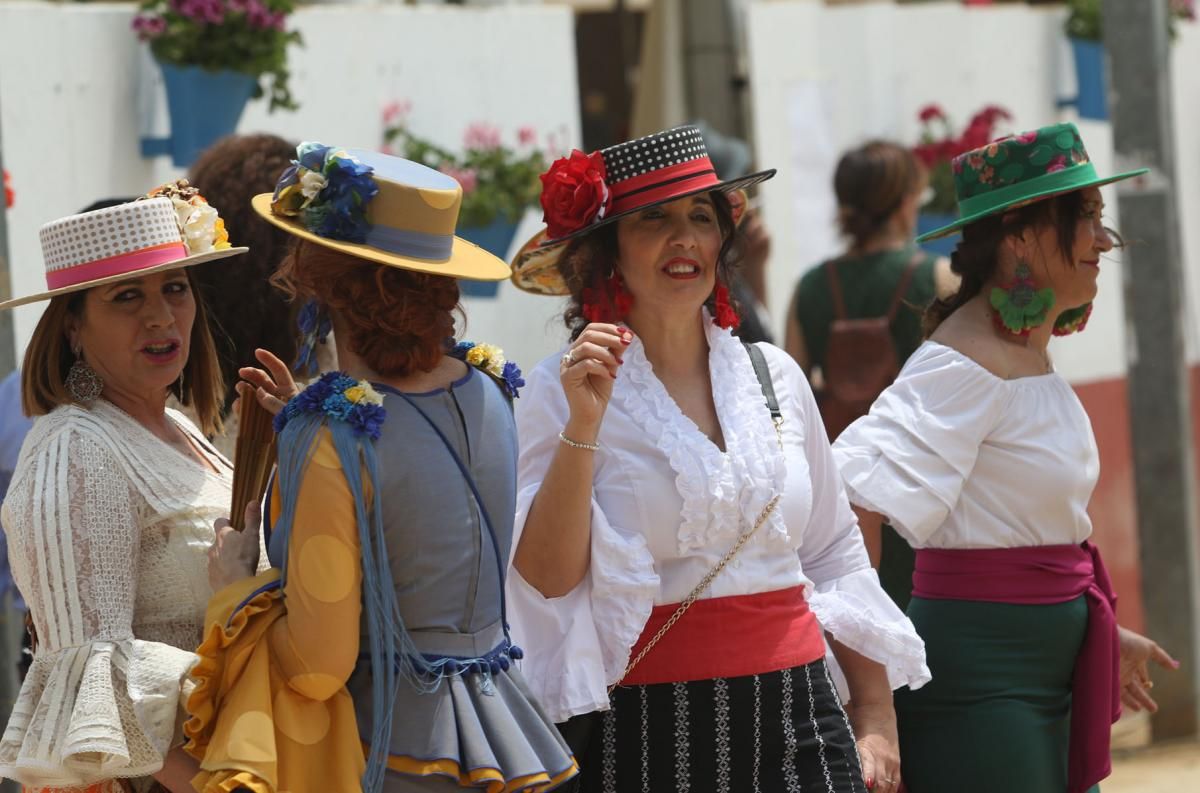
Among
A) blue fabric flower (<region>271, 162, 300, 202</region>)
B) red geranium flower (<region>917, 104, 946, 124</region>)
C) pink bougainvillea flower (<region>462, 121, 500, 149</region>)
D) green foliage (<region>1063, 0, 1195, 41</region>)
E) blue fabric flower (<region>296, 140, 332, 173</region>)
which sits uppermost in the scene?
green foliage (<region>1063, 0, 1195, 41</region>)

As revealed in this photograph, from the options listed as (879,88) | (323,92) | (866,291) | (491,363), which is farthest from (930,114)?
(491,363)

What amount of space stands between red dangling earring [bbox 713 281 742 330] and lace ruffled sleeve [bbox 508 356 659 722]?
0.40m

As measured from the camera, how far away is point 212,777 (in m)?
2.64

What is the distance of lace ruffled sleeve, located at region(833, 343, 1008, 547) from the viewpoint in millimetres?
3861

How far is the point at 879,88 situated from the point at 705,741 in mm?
6075

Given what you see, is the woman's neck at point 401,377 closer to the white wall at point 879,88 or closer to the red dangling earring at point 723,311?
the red dangling earring at point 723,311

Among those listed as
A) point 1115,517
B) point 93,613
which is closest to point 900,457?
point 93,613

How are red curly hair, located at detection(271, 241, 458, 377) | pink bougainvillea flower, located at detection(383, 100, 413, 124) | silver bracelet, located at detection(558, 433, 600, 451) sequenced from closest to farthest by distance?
red curly hair, located at detection(271, 241, 458, 377) < silver bracelet, located at detection(558, 433, 600, 451) < pink bougainvillea flower, located at detection(383, 100, 413, 124)

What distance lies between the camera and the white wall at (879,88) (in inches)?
327

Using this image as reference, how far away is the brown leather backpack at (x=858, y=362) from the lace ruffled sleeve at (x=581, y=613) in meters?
2.53

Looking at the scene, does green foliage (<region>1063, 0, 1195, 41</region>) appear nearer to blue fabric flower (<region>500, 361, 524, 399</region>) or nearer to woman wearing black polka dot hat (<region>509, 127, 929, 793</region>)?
woman wearing black polka dot hat (<region>509, 127, 929, 793</region>)

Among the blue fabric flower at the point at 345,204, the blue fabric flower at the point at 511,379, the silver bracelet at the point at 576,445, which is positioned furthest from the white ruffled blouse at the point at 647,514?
the blue fabric flower at the point at 345,204

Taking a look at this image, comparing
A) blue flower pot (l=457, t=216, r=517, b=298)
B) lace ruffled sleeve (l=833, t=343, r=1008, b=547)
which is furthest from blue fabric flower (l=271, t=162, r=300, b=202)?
blue flower pot (l=457, t=216, r=517, b=298)

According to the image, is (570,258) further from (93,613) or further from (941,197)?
(941,197)
